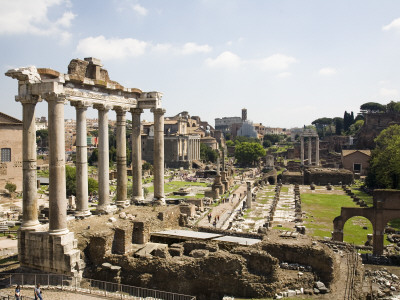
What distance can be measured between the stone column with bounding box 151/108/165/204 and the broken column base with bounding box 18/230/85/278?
781cm

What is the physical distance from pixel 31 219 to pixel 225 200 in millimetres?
36105

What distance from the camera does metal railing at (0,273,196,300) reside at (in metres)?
13.1

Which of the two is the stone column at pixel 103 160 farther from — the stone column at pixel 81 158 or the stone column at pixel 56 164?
the stone column at pixel 56 164

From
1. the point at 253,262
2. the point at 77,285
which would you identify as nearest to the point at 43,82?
the point at 77,285

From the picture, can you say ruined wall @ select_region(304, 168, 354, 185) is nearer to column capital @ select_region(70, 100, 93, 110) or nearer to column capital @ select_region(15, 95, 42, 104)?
column capital @ select_region(70, 100, 93, 110)

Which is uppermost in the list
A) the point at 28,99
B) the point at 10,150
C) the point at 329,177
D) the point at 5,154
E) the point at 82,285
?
the point at 28,99

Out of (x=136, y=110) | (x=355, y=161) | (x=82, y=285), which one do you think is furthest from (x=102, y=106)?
(x=355, y=161)

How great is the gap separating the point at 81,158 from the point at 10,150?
3881 centimetres

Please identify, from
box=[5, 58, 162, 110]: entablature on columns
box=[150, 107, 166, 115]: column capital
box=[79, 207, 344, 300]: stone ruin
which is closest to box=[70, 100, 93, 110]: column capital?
box=[5, 58, 162, 110]: entablature on columns

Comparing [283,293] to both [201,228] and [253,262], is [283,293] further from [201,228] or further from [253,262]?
[201,228]

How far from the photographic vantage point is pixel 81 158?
1697 cm

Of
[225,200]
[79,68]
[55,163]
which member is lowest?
[225,200]

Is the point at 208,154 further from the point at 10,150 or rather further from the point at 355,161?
the point at 10,150

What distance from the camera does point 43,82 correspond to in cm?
1453
